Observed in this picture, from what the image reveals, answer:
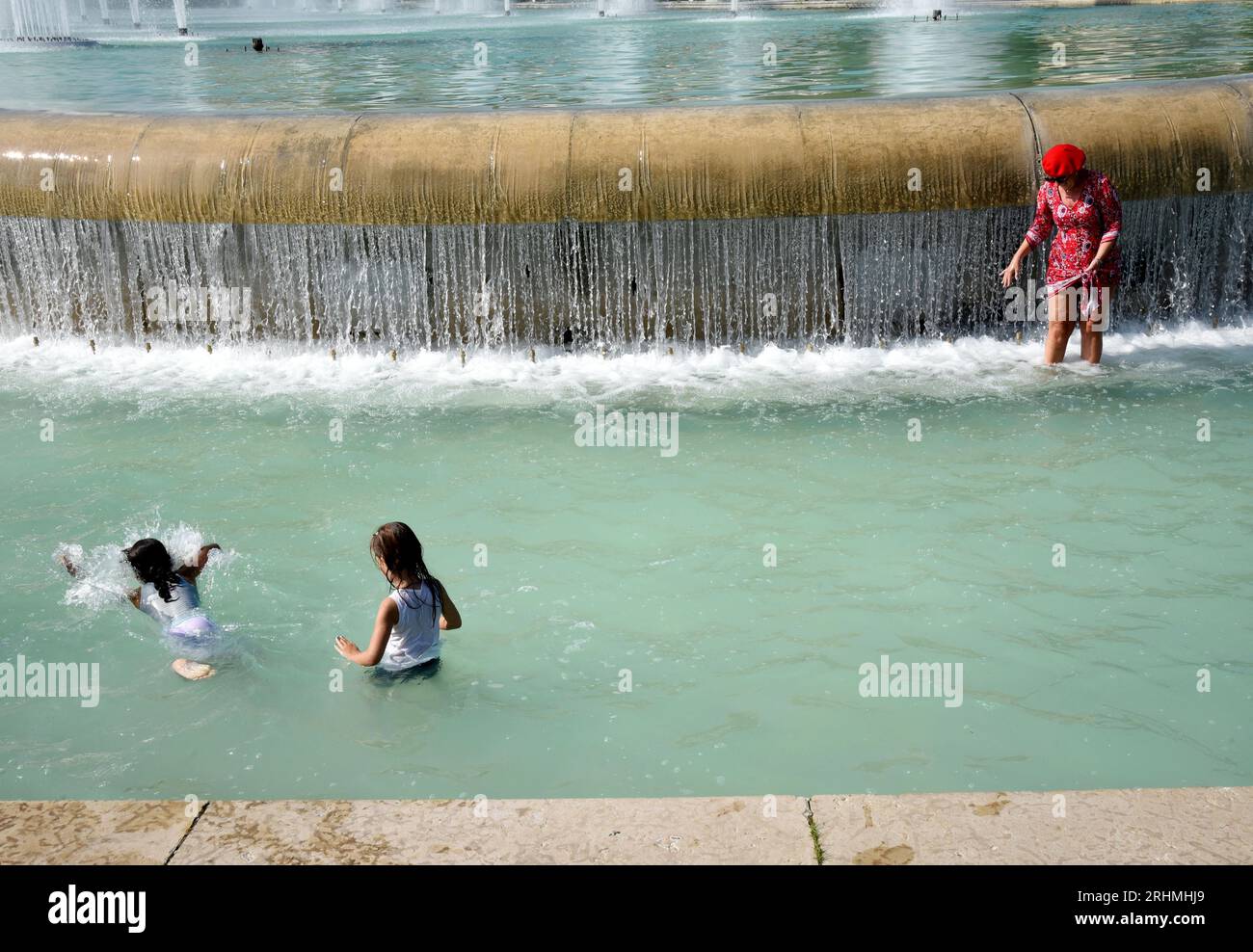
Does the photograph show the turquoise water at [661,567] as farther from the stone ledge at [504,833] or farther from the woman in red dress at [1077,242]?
the stone ledge at [504,833]

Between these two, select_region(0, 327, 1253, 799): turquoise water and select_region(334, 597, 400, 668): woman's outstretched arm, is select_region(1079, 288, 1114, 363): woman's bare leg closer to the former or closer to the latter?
select_region(0, 327, 1253, 799): turquoise water

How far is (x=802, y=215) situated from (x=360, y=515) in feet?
11.7

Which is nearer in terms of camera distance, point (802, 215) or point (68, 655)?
point (68, 655)

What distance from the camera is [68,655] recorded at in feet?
15.9

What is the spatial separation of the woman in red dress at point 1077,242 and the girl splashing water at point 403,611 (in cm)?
451

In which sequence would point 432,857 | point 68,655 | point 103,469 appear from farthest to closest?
point 103,469
point 68,655
point 432,857

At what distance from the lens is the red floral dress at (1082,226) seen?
24.3 ft

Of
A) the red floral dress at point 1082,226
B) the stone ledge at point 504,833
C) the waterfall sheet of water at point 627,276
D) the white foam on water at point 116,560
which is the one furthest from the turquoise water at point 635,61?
the stone ledge at point 504,833

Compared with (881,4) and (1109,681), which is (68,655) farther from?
(881,4)

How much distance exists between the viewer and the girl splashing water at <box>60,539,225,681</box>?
4664mm

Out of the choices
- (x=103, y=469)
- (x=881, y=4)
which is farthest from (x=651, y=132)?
(x=881, y=4)

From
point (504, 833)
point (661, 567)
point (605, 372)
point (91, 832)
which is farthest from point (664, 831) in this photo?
point (605, 372)

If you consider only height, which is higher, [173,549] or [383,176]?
[383,176]

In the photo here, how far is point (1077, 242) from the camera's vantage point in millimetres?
7500
